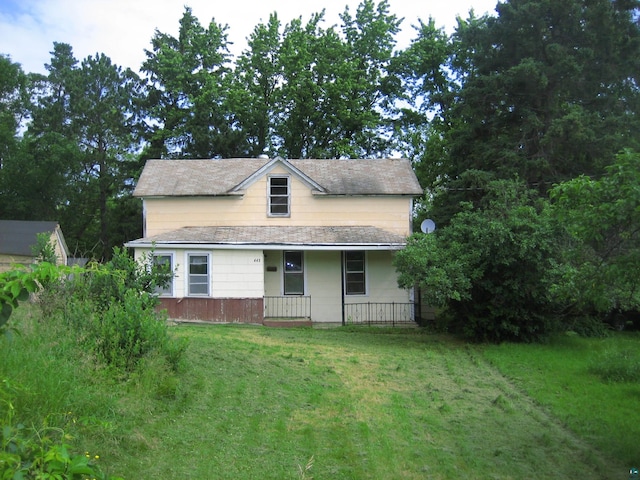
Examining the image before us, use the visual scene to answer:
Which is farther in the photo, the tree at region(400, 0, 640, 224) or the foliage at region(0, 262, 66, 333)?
the tree at region(400, 0, 640, 224)

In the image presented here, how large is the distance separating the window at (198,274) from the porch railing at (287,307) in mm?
2131

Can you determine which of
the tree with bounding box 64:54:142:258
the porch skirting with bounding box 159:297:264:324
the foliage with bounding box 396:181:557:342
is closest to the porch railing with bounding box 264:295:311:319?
the porch skirting with bounding box 159:297:264:324

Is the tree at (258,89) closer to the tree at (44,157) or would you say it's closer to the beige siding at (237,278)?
the tree at (44,157)

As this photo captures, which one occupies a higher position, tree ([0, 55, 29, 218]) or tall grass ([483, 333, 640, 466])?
tree ([0, 55, 29, 218])

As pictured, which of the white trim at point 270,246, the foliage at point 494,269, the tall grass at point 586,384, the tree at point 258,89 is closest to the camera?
the tall grass at point 586,384

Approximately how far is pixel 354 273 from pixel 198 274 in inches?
201

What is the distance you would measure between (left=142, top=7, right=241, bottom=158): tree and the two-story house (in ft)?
43.9

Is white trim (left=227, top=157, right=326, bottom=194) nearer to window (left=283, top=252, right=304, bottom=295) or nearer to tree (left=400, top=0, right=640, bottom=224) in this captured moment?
window (left=283, top=252, right=304, bottom=295)

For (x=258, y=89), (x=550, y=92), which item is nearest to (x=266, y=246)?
(x=550, y=92)

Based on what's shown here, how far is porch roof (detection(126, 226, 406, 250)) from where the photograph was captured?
1877 cm

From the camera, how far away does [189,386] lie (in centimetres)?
845

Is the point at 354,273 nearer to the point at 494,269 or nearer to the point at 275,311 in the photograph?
the point at 275,311

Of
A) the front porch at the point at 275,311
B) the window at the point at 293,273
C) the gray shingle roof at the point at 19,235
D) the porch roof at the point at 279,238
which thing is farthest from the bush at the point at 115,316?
the gray shingle roof at the point at 19,235

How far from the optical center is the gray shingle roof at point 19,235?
3198cm
